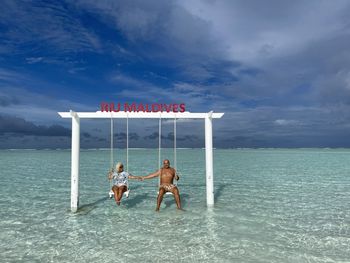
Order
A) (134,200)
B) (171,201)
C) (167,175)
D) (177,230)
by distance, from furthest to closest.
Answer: (134,200)
(171,201)
(167,175)
(177,230)

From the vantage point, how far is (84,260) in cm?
651

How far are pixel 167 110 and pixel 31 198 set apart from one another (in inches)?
335

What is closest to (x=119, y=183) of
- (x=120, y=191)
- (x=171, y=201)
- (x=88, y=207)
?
(x=120, y=191)

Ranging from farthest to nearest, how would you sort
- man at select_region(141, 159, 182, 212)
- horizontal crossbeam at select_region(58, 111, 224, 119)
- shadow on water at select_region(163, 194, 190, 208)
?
shadow on water at select_region(163, 194, 190, 208)
man at select_region(141, 159, 182, 212)
horizontal crossbeam at select_region(58, 111, 224, 119)

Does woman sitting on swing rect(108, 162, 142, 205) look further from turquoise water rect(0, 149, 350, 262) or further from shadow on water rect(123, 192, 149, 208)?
shadow on water rect(123, 192, 149, 208)

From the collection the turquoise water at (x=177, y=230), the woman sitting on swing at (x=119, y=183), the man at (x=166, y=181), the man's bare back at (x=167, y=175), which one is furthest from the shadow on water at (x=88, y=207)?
the man's bare back at (x=167, y=175)

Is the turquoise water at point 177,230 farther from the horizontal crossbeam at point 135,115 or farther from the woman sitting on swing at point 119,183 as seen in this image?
the horizontal crossbeam at point 135,115

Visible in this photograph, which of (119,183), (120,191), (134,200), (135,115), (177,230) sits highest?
(135,115)

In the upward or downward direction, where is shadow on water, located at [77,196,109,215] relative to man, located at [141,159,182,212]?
downward

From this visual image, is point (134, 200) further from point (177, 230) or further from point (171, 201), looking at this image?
point (177, 230)

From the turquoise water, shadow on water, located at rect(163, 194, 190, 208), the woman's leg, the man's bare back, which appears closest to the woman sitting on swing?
the woman's leg

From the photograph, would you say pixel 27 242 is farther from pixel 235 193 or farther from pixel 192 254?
pixel 235 193

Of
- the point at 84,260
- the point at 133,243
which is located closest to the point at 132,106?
the point at 133,243

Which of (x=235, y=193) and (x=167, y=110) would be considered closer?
(x=167, y=110)
